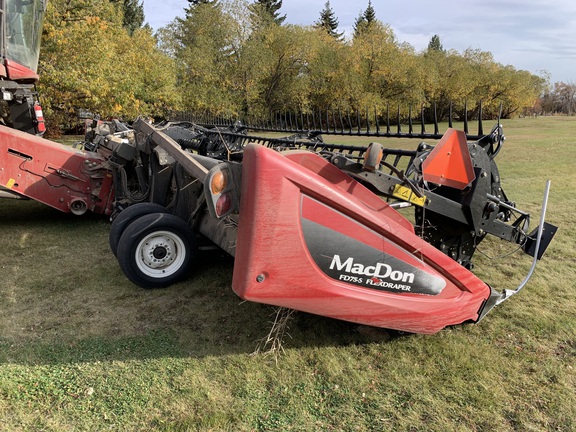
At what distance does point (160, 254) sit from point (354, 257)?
6.61 feet

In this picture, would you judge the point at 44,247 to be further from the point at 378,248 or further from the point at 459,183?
the point at 459,183

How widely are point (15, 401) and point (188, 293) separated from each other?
61.2 inches

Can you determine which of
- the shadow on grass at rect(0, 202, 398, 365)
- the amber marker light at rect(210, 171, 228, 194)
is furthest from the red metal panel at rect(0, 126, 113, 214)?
the amber marker light at rect(210, 171, 228, 194)

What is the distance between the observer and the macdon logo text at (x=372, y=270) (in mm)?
2448

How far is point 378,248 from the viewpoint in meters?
2.51

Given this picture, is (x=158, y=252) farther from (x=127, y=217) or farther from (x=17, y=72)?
(x=17, y=72)

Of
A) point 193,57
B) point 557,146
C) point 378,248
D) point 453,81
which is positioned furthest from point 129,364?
point 453,81

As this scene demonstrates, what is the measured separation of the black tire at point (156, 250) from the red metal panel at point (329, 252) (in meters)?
1.55

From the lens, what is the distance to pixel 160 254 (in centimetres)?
383

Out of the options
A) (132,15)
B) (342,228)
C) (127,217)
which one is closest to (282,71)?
(132,15)

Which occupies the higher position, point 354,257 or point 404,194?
point 404,194

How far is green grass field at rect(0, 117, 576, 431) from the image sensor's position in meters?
2.33

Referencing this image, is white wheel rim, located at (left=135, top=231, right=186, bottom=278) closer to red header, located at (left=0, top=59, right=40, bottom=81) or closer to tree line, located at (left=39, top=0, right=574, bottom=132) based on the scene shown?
red header, located at (left=0, top=59, right=40, bottom=81)

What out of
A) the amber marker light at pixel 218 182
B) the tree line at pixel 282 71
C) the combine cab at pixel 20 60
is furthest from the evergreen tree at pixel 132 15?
the amber marker light at pixel 218 182
